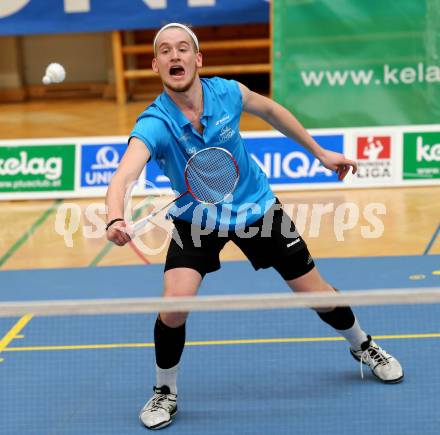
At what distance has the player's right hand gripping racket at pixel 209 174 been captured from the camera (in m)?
4.20

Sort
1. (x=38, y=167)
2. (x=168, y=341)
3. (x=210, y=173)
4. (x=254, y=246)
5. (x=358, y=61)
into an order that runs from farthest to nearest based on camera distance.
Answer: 1. (x=358, y=61)
2. (x=38, y=167)
3. (x=254, y=246)
4. (x=168, y=341)
5. (x=210, y=173)

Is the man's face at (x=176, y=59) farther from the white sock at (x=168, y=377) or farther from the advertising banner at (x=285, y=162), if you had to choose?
the advertising banner at (x=285, y=162)

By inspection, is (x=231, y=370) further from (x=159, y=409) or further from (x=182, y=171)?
(x=182, y=171)

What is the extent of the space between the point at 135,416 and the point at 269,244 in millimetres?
1052

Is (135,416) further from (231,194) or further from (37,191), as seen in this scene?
(37,191)

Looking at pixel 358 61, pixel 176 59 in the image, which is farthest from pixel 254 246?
pixel 358 61

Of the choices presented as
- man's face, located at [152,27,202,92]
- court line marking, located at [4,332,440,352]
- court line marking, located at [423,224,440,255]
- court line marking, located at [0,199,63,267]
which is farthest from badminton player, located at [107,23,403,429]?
court line marking, located at [0,199,63,267]

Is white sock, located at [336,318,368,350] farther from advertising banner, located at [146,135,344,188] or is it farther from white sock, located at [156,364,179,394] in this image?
advertising banner, located at [146,135,344,188]

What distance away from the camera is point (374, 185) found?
8523 millimetres

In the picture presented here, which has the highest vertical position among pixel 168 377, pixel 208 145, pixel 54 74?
pixel 208 145

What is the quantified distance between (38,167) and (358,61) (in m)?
3.16

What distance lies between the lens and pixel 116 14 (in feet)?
38.8

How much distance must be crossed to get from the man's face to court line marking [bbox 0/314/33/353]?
209cm

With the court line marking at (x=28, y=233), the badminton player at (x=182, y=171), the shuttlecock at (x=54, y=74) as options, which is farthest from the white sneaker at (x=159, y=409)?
the shuttlecock at (x=54, y=74)
